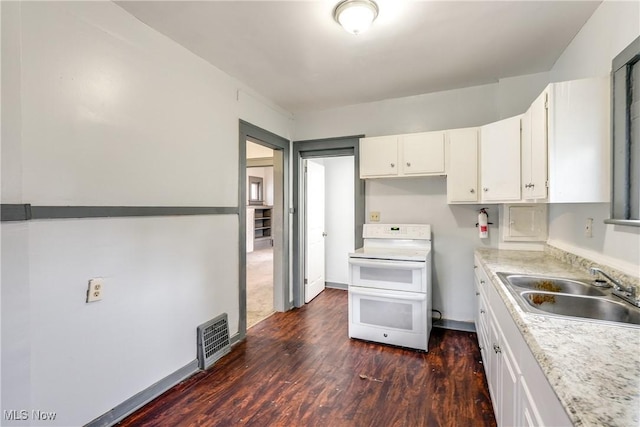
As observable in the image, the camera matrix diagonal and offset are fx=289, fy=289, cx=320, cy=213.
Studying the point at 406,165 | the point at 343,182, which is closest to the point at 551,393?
the point at 406,165

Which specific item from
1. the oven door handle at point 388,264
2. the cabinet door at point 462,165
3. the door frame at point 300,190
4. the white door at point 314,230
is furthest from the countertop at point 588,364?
the white door at point 314,230

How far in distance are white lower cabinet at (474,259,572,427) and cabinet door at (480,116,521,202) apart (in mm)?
905

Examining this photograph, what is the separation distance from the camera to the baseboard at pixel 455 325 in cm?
300

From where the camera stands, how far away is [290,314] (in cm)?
356

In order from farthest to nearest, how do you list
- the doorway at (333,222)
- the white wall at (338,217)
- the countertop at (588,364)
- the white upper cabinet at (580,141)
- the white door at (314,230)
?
the white wall at (338,217) → the doorway at (333,222) → the white door at (314,230) → the white upper cabinet at (580,141) → the countertop at (588,364)

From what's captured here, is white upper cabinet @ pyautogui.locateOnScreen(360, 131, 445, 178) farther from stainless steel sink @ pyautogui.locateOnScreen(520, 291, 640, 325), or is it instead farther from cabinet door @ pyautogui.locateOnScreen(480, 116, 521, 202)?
stainless steel sink @ pyautogui.locateOnScreen(520, 291, 640, 325)

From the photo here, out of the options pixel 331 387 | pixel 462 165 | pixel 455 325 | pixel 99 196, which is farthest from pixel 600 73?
pixel 99 196

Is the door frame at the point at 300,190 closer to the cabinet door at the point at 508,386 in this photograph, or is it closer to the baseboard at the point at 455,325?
the baseboard at the point at 455,325

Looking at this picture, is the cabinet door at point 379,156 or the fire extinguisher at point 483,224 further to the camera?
the cabinet door at point 379,156

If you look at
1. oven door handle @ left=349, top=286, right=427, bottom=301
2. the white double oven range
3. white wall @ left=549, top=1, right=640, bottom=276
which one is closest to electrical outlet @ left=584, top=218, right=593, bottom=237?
white wall @ left=549, top=1, right=640, bottom=276

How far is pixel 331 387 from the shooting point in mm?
2109

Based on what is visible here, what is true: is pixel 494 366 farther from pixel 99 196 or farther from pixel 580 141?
pixel 99 196

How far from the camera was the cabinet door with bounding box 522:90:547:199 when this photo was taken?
1696mm
